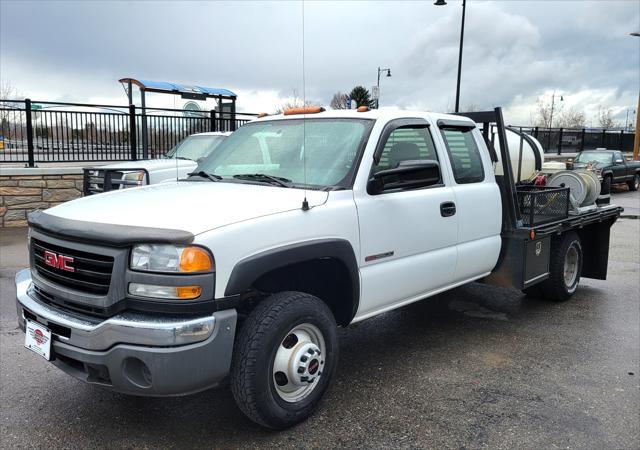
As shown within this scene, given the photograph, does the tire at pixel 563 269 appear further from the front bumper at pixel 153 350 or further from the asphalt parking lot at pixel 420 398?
the front bumper at pixel 153 350

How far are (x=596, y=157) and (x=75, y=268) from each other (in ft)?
76.2

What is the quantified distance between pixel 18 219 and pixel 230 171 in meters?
8.35

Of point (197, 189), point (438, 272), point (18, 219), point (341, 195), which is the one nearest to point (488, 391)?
point (438, 272)

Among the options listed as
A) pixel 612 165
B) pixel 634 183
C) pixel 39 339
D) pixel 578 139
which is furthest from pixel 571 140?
pixel 39 339

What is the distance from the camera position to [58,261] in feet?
10.2

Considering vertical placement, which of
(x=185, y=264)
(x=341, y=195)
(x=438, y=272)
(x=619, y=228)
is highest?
(x=341, y=195)

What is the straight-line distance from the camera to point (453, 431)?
3354mm

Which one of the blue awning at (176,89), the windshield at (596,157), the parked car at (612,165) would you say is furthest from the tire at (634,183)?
the blue awning at (176,89)

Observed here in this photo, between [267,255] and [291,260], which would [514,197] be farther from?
[267,255]

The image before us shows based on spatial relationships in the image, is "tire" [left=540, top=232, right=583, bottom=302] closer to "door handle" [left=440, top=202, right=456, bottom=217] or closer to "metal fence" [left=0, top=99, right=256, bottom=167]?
"door handle" [left=440, top=202, right=456, bottom=217]

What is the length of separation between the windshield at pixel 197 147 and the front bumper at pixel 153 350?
7442 millimetres

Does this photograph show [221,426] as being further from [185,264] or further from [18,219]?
[18,219]

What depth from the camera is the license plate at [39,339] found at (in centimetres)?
305

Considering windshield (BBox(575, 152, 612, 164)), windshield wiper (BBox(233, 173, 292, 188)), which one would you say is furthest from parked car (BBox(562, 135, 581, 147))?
windshield wiper (BBox(233, 173, 292, 188))
